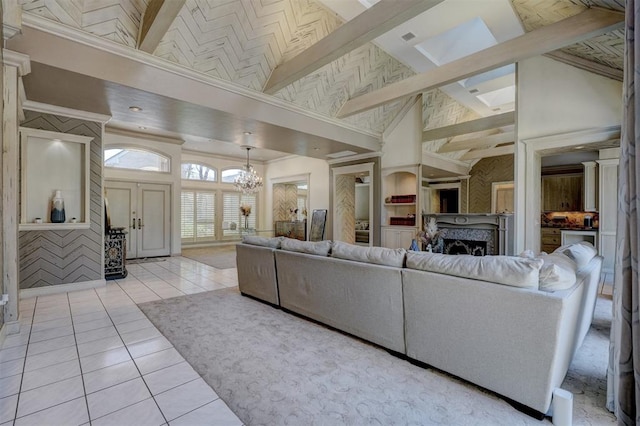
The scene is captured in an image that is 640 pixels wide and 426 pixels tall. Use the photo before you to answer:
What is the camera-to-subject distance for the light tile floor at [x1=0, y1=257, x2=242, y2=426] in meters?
1.72

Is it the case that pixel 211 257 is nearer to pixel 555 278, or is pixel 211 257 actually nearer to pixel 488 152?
pixel 555 278

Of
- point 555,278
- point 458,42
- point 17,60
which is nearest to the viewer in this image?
point 555,278

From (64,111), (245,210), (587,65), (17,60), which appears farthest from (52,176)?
(587,65)

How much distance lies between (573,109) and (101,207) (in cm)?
787

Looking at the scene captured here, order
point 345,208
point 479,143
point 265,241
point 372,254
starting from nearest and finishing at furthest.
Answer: point 372,254 < point 265,241 < point 479,143 < point 345,208

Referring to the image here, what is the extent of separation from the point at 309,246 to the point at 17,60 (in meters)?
3.41

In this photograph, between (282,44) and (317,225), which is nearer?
(282,44)

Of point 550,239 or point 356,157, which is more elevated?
point 356,157

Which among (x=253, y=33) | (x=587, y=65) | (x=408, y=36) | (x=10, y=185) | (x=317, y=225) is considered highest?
(x=408, y=36)

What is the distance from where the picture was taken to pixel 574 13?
10.6ft

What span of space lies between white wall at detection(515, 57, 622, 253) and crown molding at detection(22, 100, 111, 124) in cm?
702

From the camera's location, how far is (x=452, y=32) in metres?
4.32

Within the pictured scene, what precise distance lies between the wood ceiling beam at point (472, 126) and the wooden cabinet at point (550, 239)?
301 cm

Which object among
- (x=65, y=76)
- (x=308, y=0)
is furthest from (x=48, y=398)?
(x=308, y=0)
